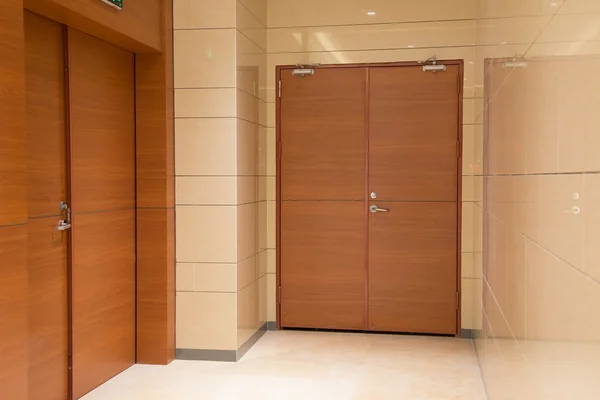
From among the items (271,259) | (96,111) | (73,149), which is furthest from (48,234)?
(271,259)

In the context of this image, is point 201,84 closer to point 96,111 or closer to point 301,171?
point 96,111

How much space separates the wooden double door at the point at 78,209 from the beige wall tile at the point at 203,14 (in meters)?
0.52

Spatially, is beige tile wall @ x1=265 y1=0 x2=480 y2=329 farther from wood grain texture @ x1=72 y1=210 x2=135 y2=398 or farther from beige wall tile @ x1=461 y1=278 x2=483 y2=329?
wood grain texture @ x1=72 y1=210 x2=135 y2=398

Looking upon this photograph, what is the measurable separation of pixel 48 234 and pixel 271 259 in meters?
2.52

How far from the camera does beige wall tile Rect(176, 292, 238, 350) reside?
5004 millimetres

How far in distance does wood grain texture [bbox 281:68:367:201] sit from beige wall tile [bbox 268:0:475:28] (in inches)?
17.6

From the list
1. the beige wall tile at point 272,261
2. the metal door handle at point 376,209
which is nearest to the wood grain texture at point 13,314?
the beige wall tile at point 272,261

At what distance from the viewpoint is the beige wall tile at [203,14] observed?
4.95 meters

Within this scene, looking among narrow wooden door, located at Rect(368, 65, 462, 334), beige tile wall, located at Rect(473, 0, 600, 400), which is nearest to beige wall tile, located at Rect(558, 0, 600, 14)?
beige tile wall, located at Rect(473, 0, 600, 400)

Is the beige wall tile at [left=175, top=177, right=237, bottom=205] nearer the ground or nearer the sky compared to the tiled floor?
nearer the sky

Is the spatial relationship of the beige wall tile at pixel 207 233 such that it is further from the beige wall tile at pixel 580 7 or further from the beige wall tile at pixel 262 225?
the beige wall tile at pixel 580 7

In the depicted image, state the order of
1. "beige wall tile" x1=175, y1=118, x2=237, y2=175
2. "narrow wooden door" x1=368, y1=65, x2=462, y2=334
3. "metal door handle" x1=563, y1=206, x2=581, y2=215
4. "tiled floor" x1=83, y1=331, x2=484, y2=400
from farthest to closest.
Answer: "narrow wooden door" x1=368, y1=65, x2=462, y2=334 → "beige wall tile" x1=175, y1=118, x2=237, y2=175 → "tiled floor" x1=83, y1=331, x2=484, y2=400 → "metal door handle" x1=563, y1=206, x2=581, y2=215

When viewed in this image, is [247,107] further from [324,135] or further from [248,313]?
[248,313]

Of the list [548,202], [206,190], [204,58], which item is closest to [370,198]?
[206,190]
